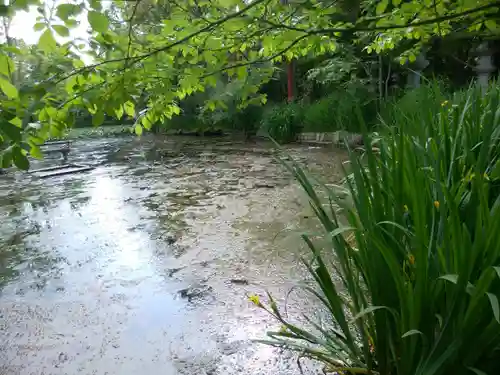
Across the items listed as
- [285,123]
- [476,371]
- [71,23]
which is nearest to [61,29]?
[71,23]

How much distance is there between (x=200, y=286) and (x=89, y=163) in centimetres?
621

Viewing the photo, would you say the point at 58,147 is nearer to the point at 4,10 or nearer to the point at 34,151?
the point at 34,151

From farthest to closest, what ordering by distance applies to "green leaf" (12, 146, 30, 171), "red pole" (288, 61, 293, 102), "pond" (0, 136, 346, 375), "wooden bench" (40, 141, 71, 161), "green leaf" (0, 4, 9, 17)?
1. "red pole" (288, 61, 293, 102)
2. "wooden bench" (40, 141, 71, 161)
3. "pond" (0, 136, 346, 375)
4. "green leaf" (12, 146, 30, 171)
5. "green leaf" (0, 4, 9, 17)

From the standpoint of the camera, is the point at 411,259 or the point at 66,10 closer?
the point at 66,10

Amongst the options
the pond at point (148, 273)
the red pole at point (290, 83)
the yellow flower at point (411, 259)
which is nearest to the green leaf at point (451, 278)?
the yellow flower at point (411, 259)

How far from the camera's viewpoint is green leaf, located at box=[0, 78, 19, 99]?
74 cm

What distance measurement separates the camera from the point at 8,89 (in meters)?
0.75

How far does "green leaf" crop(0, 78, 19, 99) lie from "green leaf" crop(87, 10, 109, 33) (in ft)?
0.60

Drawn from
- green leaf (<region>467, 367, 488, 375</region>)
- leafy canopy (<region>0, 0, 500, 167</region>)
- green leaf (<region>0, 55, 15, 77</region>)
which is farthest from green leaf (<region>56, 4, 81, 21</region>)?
green leaf (<region>467, 367, 488, 375</region>)

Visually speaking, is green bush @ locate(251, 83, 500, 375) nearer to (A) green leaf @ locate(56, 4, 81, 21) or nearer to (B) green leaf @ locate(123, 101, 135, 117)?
(B) green leaf @ locate(123, 101, 135, 117)

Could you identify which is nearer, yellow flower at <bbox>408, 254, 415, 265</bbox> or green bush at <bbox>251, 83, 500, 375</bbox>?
green bush at <bbox>251, 83, 500, 375</bbox>

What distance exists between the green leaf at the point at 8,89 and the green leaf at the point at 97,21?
0.60 ft

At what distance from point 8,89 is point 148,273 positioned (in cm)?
194

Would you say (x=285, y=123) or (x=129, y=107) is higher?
(x=129, y=107)
